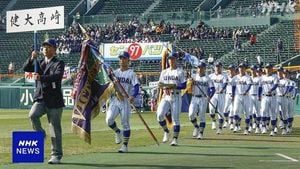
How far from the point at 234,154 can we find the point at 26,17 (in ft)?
18.6

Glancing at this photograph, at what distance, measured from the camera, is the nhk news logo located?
40.9 ft

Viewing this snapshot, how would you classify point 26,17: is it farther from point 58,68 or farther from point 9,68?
point 9,68

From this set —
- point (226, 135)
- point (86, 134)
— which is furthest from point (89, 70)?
point (226, 135)

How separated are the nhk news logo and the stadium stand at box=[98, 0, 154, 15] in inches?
2008

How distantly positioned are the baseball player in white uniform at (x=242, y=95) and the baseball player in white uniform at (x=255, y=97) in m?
0.21

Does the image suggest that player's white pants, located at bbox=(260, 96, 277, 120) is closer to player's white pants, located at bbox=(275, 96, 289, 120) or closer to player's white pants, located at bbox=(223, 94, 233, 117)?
player's white pants, located at bbox=(275, 96, 289, 120)

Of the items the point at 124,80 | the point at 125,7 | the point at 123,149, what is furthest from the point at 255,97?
the point at 125,7

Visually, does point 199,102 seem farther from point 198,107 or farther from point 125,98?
point 125,98

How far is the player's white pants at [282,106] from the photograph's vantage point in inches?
1024

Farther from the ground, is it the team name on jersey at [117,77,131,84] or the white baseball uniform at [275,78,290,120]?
the team name on jersey at [117,77,131,84]

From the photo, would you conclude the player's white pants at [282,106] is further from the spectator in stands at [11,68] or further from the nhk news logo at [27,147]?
the spectator in stands at [11,68]

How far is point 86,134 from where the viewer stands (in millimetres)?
15984

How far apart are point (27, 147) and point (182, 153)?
5525 mm

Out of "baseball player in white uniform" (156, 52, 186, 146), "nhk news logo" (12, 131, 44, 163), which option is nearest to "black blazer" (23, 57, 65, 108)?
"nhk news logo" (12, 131, 44, 163)
